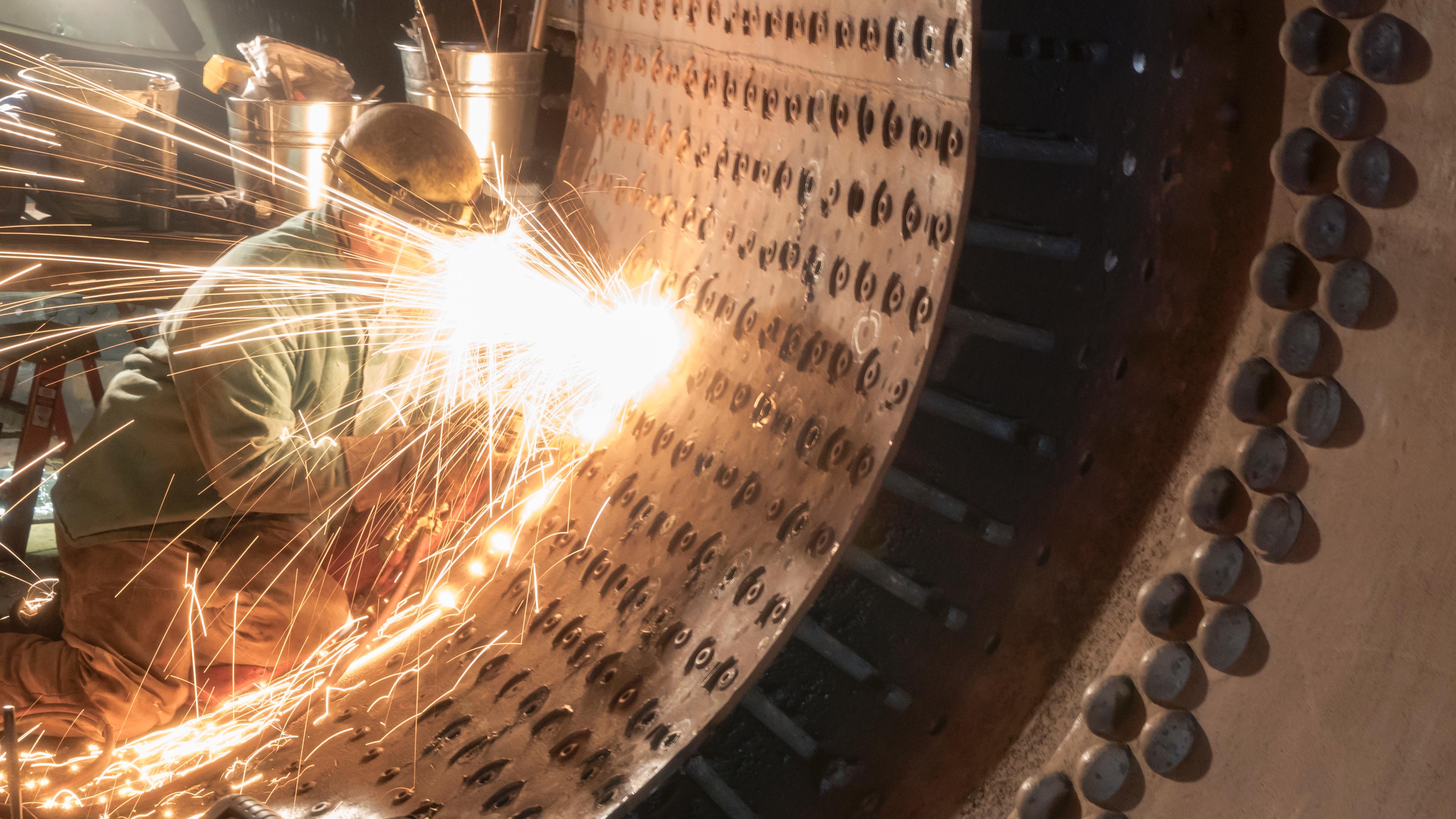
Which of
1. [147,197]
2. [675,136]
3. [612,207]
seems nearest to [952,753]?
[675,136]

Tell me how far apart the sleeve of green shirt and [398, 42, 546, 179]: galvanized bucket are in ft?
2.85

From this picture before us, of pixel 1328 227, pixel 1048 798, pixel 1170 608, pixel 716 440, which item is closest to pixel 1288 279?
pixel 1328 227

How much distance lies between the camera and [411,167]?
264cm

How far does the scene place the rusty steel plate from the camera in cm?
123

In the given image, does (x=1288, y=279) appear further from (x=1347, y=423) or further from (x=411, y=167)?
(x=411, y=167)

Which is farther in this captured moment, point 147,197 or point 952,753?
point 147,197

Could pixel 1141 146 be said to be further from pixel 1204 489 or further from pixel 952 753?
pixel 952 753

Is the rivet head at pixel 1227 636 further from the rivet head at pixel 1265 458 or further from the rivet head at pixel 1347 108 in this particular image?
the rivet head at pixel 1347 108

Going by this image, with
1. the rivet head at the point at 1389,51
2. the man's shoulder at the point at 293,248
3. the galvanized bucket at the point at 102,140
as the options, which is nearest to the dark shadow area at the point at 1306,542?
the rivet head at the point at 1389,51

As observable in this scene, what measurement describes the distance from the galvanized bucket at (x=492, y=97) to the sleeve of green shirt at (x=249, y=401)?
2.85 ft

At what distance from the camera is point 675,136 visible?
2.24 metres

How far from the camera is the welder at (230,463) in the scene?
2.67 metres

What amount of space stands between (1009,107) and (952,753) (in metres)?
0.67

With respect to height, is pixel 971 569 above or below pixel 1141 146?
below
